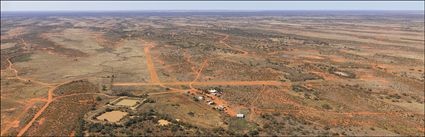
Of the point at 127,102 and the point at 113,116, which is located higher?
the point at 127,102

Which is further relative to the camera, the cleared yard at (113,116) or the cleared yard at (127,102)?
the cleared yard at (127,102)

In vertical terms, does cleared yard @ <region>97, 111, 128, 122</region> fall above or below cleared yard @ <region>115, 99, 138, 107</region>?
below

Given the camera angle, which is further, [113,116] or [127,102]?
[127,102]

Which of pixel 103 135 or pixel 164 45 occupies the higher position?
pixel 164 45

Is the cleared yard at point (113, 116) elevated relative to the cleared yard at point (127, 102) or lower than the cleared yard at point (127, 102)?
lower

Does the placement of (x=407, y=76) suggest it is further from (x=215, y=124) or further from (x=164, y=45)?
(x=164, y=45)

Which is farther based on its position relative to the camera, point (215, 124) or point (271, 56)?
point (271, 56)

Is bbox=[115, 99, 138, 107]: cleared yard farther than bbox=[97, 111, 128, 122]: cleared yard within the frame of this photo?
Yes

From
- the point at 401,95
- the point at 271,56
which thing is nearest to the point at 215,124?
the point at 401,95
